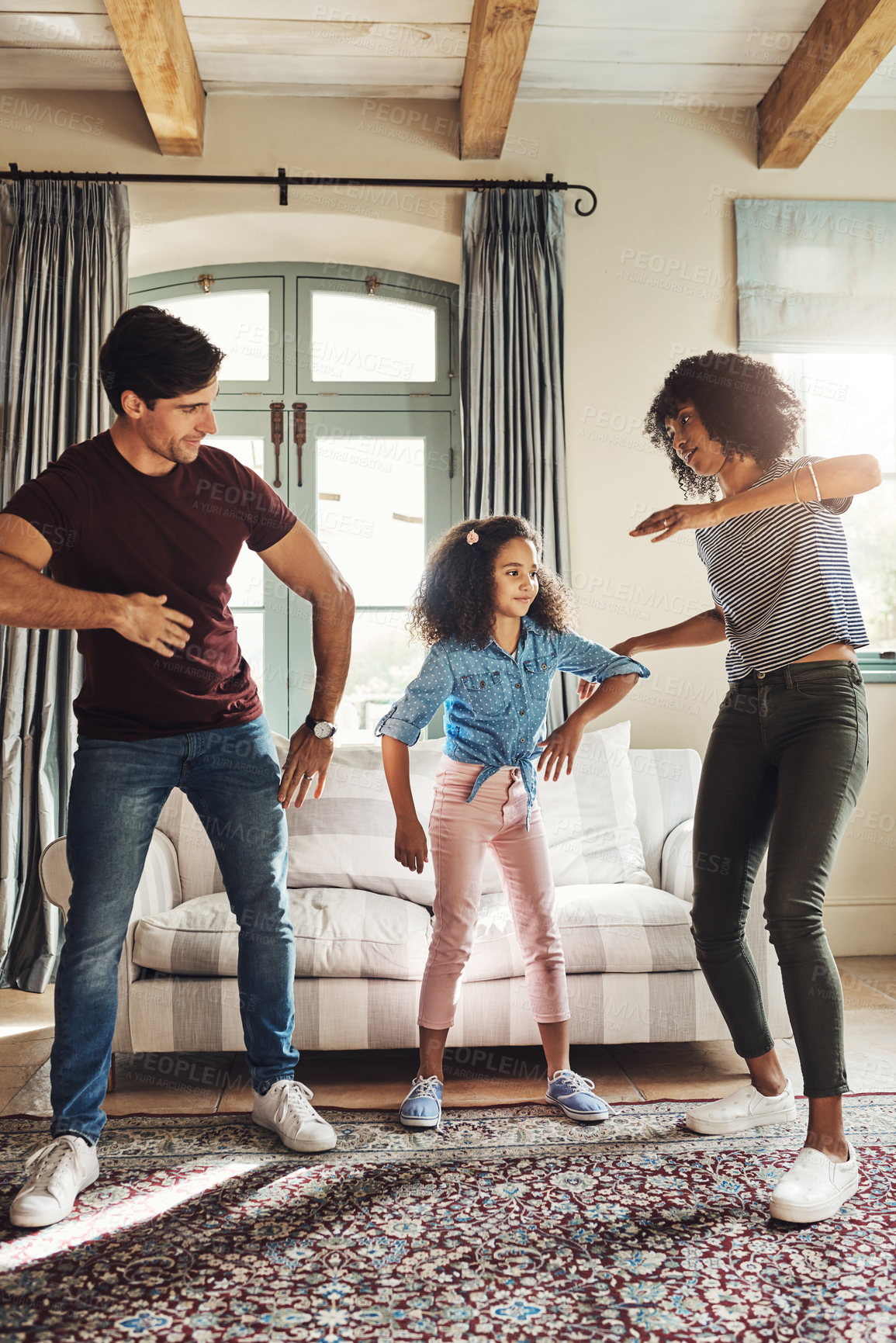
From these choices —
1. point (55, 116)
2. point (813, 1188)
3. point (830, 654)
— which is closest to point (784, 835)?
point (830, 654)

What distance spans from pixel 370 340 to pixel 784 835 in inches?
108

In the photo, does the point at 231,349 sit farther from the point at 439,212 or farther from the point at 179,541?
the point at 179,541

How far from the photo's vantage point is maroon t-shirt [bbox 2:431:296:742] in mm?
1737

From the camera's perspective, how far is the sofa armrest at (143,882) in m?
2.18

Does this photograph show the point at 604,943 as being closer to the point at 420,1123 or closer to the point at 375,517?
the point at 420,1123

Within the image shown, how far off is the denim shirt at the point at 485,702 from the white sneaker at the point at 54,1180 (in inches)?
37.2

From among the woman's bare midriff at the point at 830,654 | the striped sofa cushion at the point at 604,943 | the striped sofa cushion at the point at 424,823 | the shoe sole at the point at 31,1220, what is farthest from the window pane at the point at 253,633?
the woman's bare midriff at the point at 830,654

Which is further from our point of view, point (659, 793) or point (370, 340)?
point (370, 340)

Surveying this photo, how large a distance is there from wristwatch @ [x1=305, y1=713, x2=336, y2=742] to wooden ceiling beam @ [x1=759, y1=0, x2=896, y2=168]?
263 centimetres

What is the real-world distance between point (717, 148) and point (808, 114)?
37 cm

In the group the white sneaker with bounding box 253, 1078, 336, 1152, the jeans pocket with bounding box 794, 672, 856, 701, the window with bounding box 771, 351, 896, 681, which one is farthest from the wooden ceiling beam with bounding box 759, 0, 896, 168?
the white sneaker with bounding box 253, 1078, 336, 1152

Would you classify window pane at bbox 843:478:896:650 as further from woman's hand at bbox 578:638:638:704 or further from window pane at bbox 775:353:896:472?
woman's hand at bbox 578:638:638:704

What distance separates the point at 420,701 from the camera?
2062mm

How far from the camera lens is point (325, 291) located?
373 centimetres
